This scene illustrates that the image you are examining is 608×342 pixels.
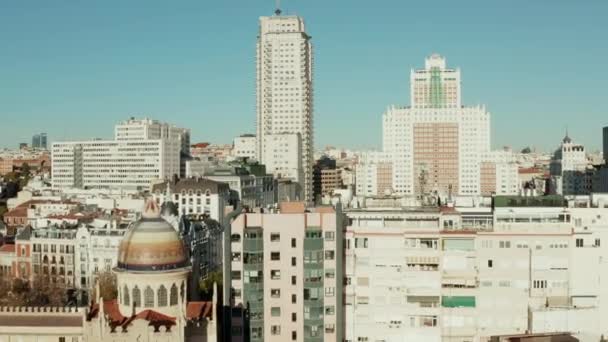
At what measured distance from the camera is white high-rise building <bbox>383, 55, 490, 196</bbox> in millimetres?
168250

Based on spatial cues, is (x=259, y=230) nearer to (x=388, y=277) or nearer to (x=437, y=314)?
(x=388, y=277)

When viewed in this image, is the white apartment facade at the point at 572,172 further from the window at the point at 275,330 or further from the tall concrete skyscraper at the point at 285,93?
the window at the point at 275,330

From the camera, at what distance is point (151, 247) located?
47.2 metres

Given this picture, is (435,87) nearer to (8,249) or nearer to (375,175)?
(375,175)

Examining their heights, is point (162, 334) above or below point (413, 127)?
below

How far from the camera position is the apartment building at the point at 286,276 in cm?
5350

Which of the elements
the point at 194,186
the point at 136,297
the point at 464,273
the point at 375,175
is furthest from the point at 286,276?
the point at 375,175

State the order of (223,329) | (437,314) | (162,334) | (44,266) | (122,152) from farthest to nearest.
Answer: (122,152) → (44,266) → (437,314) → (223,329) → (162,334)

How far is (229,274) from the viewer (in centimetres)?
5384

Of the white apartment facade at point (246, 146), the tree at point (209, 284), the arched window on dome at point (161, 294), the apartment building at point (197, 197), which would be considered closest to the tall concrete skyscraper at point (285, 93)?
the white apartment facade at point (246, 146)

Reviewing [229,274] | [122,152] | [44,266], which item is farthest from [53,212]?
[229,274]

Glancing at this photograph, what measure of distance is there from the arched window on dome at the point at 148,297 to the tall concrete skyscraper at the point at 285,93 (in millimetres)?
122163

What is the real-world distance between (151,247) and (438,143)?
128 m

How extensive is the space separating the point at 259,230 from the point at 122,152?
11750 centimetres
